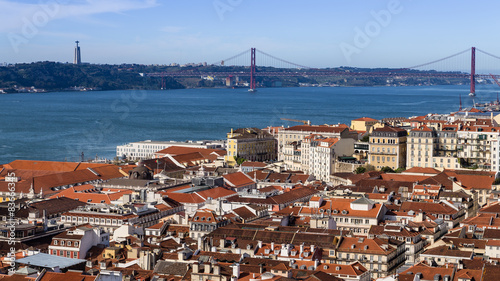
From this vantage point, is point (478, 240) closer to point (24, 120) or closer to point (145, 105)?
point (24, 120)

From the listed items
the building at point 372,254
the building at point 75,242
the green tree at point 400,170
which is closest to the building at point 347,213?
the building at point 372,254

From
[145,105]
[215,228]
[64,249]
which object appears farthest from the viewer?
[145,105]

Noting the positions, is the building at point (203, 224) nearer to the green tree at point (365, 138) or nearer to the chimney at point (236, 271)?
the chimney at point (236, 271)

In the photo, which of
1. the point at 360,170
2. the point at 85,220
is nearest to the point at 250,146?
→ the point at 360,170

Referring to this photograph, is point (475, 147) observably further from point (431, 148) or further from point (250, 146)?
point (250, 146)

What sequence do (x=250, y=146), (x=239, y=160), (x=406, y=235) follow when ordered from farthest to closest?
(x=250, y=146) < (x=239, y=160) < (x=406, y=235)

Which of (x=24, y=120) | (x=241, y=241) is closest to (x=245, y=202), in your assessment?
(x=241, y=241)

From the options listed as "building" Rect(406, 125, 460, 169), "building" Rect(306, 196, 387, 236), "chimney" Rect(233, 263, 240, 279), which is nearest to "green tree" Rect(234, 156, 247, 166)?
"building" Rect(406, 125, 460, 169)
